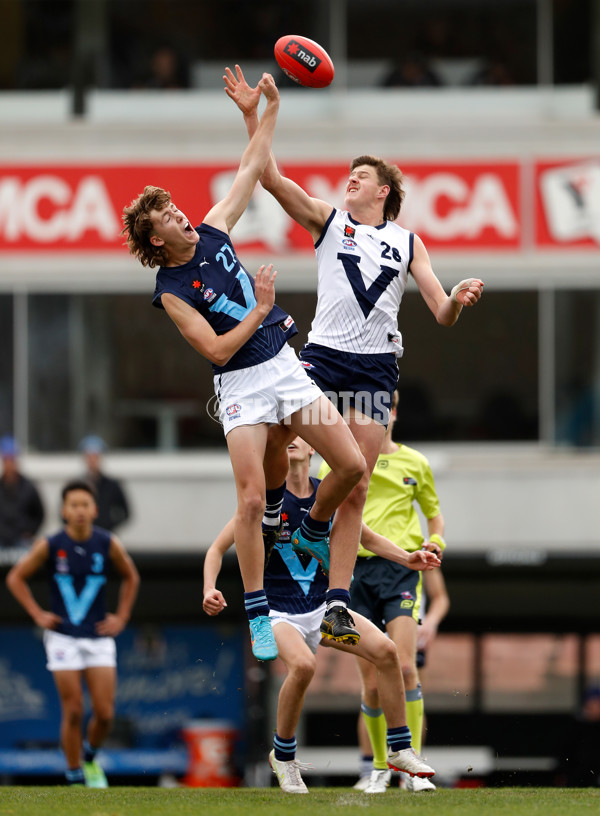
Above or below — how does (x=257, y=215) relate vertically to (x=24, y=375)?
above

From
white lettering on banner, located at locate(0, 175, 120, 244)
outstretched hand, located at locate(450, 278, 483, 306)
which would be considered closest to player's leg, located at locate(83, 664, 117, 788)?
outstretched hand, located at locate(450, 278, 483, 306)

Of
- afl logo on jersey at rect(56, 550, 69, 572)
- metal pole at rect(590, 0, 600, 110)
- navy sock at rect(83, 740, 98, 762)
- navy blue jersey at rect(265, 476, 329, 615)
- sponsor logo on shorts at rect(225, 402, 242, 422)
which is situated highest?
metal pole at rect(590, 0, 600, 110)

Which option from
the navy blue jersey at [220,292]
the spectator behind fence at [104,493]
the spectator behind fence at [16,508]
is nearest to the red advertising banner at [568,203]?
the spectator behind fence at [104,493]

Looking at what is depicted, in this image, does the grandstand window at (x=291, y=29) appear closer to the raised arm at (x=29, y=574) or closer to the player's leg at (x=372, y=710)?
the raised arm at (x=29, y=574)

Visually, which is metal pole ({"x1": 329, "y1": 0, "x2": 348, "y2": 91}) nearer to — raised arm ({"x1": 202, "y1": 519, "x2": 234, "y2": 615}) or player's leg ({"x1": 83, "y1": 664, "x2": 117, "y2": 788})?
player's leg ({"x1": 83, "y1": 664, "x2": 117, "y2": 788})

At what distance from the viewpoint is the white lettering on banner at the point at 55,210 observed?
1745cm

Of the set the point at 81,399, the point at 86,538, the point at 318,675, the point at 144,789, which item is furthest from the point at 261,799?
the point at 81,399

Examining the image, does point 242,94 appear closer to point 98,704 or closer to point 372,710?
point 372,710

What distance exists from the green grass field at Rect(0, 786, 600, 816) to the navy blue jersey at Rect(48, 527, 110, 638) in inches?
87.5

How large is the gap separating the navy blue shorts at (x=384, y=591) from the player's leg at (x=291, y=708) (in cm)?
127

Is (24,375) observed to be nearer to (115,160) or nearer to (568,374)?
(115,160)

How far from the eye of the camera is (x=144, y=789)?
8945 millimetres

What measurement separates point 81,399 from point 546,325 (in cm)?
571

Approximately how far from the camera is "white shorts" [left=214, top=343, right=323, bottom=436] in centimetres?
743
